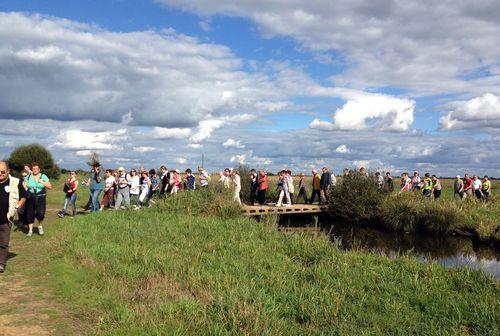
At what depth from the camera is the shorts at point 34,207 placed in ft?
41.4

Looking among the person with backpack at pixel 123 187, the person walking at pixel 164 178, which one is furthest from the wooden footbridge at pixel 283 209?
the person with backpack at pixel 123 187

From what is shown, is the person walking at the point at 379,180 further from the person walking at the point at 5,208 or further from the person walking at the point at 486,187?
the person walking at the point at 5,208

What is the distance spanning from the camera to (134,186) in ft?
63.7

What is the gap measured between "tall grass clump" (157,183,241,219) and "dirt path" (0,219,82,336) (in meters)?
8.37

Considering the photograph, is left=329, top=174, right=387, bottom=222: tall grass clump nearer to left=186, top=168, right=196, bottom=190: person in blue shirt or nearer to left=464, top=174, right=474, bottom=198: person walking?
left=464, top=174, right=474, bottom=198: person walking

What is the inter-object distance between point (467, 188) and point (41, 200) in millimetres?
21863

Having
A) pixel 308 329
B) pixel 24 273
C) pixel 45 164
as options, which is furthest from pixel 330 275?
pixel 45 164

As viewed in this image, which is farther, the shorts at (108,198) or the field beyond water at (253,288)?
the shorts at (108,198)

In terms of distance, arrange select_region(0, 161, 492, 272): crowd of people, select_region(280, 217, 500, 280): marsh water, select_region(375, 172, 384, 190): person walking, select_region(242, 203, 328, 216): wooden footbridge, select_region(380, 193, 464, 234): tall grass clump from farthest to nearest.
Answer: select_region(375, 172, 384, 190): person walking → select_region(242, 203, 328, 216): wooden footbridge → select_region(380, 193, 464, 234): tall grass clump → select_region(280, 217, 500, 280): marsh water → select_region(0, 161, 492, 272): crowd of people

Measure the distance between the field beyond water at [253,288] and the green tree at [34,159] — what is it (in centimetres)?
3899

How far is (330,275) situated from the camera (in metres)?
8.62

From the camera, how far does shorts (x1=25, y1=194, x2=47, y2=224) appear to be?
12.6 meters

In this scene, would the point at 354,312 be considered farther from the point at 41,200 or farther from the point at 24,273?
the point at 41,200

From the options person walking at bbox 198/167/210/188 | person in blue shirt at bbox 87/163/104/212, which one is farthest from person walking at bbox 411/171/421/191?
person in blue shirt at bbox 87/163/104/212
